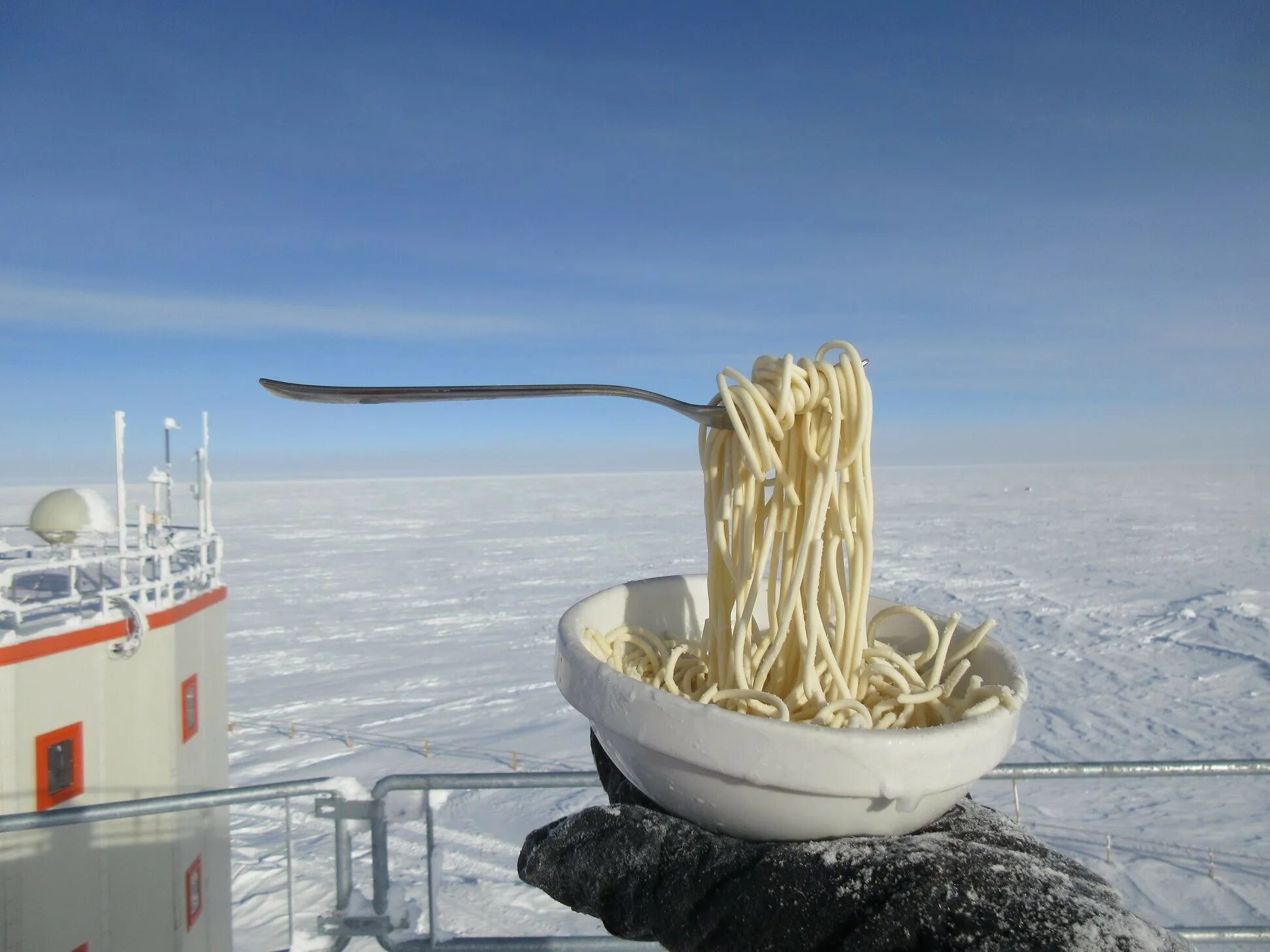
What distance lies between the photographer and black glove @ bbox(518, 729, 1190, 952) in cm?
92

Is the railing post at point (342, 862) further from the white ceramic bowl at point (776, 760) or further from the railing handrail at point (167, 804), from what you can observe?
the white ceramic bowl at point (776, 760)

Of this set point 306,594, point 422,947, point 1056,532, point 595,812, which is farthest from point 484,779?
point 1056,532

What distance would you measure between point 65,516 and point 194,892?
4.15 meters

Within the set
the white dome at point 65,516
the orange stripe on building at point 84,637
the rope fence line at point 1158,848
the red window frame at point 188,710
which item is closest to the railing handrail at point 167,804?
the orange stripe on building at point 84,637

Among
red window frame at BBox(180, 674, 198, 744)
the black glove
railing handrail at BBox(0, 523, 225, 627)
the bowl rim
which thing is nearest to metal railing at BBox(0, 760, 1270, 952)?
the black glove

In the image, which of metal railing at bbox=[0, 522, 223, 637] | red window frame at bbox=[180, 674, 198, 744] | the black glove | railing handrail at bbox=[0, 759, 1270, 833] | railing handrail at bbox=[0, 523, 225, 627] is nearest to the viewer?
the black glove

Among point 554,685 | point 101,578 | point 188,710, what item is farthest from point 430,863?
point 554,685

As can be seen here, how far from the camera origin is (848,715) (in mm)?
1194

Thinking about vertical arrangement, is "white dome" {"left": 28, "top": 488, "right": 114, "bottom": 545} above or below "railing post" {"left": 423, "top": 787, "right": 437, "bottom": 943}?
above

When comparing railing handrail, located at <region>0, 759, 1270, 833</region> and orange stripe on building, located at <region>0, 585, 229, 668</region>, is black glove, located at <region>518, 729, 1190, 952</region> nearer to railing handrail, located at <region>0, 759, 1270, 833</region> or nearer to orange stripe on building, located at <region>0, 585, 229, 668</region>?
railing handrail, located at <region>0, 759, 1270, 833</region>

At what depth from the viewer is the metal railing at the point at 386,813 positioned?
2.08 metres

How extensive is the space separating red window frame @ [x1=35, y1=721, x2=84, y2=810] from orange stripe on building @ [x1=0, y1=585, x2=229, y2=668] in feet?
1.83

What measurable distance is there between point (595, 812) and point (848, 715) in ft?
1.56

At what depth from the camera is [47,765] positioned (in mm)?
4969
